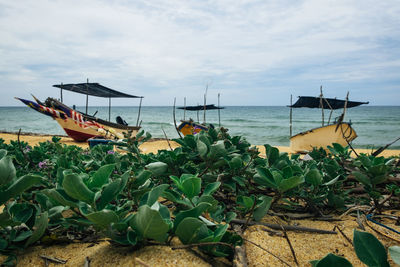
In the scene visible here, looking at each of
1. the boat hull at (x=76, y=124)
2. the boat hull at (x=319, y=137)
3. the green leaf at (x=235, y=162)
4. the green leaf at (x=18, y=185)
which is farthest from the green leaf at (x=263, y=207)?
the boat hull at (x=76, y=124)

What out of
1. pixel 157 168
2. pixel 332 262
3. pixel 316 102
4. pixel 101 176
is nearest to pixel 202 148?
pixel 157 168

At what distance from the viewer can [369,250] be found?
23.3 inches

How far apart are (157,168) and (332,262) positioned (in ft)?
2.60

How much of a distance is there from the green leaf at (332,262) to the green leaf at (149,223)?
38 cm

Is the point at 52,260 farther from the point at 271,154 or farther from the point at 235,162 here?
the point at 271,154

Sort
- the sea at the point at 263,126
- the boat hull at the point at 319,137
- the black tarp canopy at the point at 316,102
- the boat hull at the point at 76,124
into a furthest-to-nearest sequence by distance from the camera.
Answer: the sea at the point at 263,126 → the black tarp canopy at the point at 316,102 → the boat hull at the point at 76,124 → the boat hull at the point at 319,137

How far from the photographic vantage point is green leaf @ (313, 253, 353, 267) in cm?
55

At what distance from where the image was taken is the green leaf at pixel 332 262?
21.6 inches

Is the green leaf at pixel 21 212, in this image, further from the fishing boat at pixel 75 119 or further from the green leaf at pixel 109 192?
the fishing boat at pixel 75 119

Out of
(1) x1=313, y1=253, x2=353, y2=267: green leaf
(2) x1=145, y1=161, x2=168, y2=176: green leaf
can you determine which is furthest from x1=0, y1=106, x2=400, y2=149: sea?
(1) x1=313, y1=253, x2=353, y2=267: green leaf

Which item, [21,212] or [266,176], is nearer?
[21,212]

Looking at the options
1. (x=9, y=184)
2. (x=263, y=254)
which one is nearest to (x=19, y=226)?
(x=9, y=184)

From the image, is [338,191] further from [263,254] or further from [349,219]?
[263,254]

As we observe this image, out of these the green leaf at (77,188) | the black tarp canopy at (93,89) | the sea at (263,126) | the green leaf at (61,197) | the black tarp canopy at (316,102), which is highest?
the black tarp canopy at (93,89)
